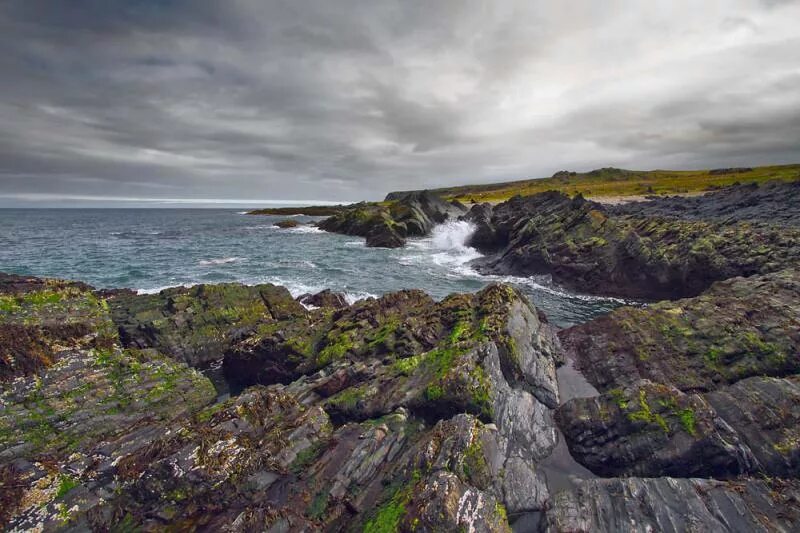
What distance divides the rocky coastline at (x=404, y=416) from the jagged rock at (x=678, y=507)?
34 mm

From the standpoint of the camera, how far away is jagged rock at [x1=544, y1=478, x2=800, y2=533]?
6.51 meters

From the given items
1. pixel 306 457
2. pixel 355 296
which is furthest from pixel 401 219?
pixel 306 457

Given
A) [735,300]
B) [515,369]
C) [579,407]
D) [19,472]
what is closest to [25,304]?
[19,472]

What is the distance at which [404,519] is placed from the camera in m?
6.30

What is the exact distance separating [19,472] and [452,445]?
9.09 metres

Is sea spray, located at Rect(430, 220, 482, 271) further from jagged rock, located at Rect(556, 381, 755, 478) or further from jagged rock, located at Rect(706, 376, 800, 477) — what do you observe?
jagged rock, located at Rect(706, 376, 800, 477)

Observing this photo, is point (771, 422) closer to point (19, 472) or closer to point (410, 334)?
point (410, 334)

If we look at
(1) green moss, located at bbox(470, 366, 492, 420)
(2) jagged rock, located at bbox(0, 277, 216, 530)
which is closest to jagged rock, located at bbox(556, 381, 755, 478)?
(1) green moss, located at bbox(470, 366, 492, 420)

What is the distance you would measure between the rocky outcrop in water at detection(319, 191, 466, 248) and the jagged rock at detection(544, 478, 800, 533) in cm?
5650

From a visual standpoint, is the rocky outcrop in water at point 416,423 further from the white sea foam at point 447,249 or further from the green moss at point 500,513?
the white sea foam at point 447,249

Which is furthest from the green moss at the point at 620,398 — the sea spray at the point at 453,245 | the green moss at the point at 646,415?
the sea spray at the point at 453,245

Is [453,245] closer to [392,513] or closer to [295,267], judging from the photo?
[295,267]

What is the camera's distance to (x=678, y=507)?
6.82 metres

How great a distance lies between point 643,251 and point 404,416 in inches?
1010
